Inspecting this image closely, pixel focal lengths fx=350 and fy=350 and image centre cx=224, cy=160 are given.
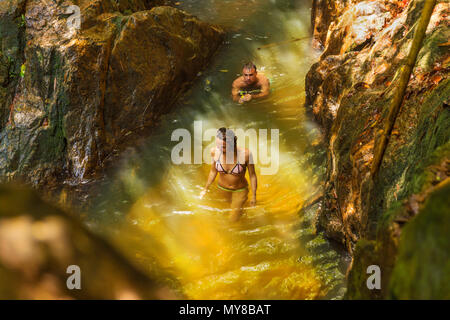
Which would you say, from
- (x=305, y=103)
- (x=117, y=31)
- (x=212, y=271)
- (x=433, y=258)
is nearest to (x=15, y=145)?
(x=117, y=31)

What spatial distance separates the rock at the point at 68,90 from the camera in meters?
6.15

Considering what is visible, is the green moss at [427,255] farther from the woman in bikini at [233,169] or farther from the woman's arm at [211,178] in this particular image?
the woman's arm at [211,178]

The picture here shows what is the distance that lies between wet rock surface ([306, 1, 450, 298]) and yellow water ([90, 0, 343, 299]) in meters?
0.58

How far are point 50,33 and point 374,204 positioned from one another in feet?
20.3

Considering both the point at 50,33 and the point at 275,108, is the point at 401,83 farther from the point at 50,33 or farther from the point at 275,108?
the point at 50,33

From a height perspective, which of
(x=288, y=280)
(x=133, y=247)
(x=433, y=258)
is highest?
(x=433, y=258)

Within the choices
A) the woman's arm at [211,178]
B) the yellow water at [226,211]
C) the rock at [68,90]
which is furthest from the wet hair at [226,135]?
the rock at [68,90]

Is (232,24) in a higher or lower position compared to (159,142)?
higher

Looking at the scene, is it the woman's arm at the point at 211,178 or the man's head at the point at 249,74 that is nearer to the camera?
the woman's arm at the point at 211,178

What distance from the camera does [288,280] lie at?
4.04 meters

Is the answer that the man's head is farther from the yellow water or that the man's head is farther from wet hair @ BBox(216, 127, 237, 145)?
wet hair @ BBox(216, 127, 237, 145)

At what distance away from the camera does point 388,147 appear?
3.22 metres

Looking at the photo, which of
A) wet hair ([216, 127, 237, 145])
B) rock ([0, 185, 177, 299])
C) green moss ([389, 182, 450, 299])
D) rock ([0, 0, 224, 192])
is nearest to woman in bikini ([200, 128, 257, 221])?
wet hair ([216, 127, 237, 145])

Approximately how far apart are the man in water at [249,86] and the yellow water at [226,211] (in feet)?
0.59
